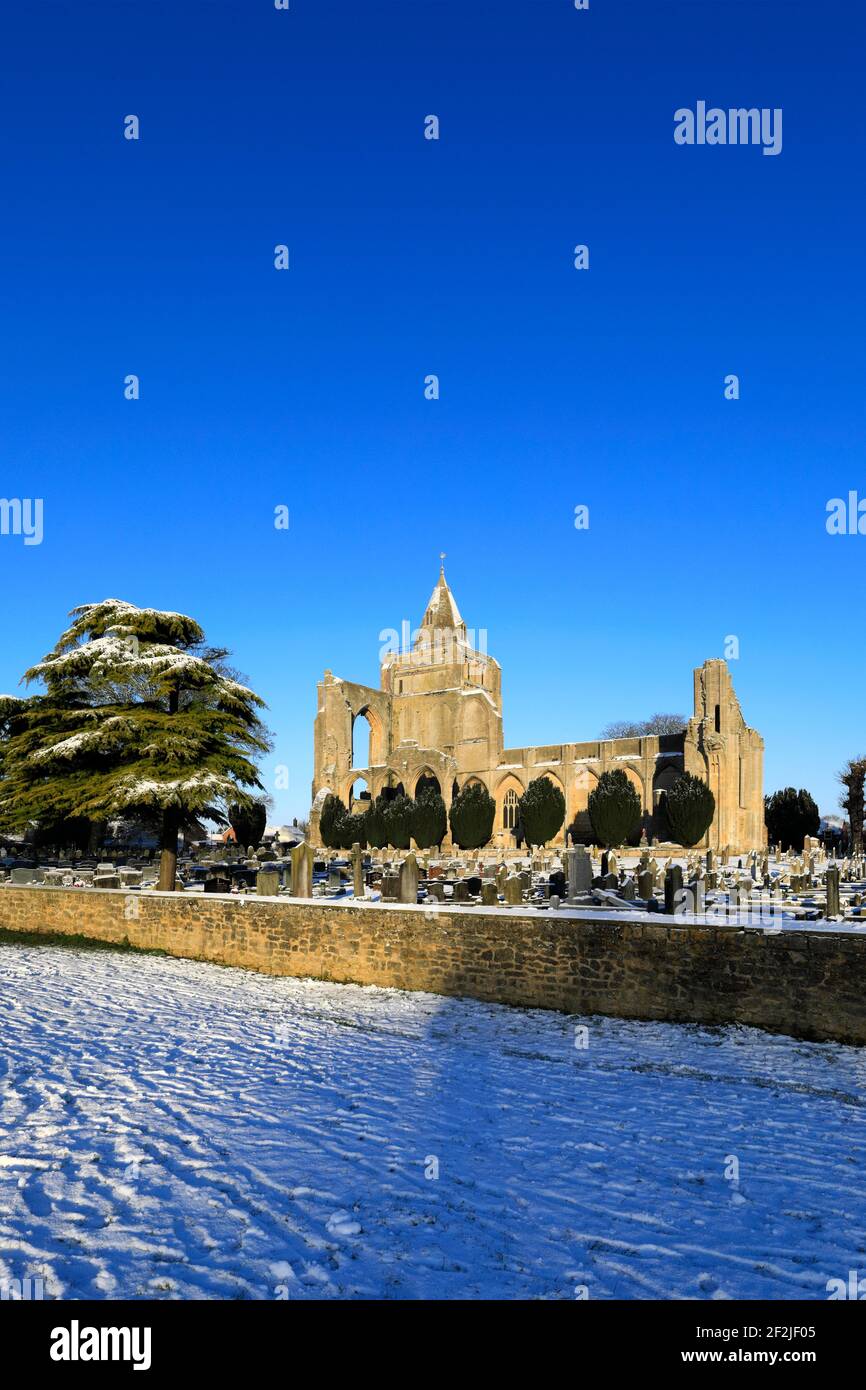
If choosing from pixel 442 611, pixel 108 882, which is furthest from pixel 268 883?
pixel 442 611

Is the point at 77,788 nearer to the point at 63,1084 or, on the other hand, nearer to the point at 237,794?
the point at 237,794

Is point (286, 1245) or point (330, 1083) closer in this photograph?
point (286, 1245)

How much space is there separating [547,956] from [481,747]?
4863 centimetres

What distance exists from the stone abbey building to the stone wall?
31.0m

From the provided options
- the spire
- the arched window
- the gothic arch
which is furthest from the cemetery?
the spire

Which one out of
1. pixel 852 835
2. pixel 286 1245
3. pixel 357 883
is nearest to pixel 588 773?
pixel 852 835

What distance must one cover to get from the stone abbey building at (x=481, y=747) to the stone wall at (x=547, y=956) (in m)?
31.0

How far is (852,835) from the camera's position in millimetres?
44156

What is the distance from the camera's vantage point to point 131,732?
1975cm

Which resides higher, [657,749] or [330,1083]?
[657,749]

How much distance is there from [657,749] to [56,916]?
127ft

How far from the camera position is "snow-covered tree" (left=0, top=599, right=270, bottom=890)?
62.7ft

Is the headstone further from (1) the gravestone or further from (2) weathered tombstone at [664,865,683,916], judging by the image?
(2) weathered tombstone at [664,865,683,916]

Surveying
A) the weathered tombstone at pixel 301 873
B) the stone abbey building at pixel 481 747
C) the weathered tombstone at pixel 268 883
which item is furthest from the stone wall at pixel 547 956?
the stone abbey building at pixel 481 747
